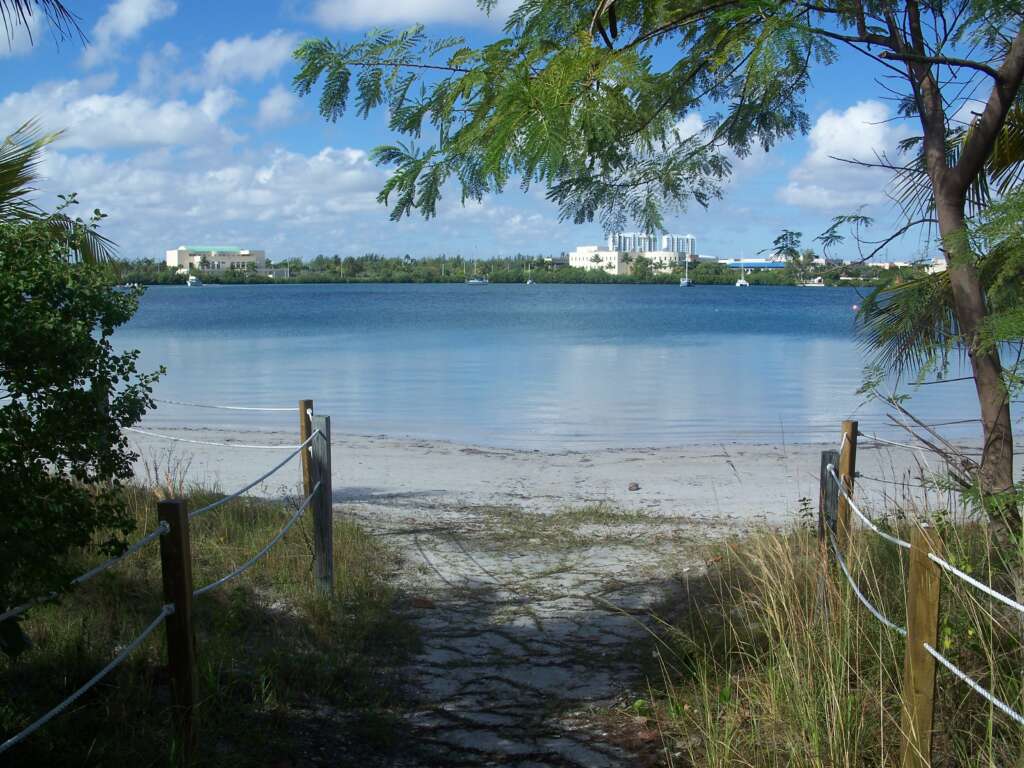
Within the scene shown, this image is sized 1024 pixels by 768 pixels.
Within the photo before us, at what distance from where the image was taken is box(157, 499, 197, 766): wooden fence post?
3865 mm

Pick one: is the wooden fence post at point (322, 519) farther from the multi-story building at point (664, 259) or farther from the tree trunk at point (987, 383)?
the tree trunk at point (987, 383)

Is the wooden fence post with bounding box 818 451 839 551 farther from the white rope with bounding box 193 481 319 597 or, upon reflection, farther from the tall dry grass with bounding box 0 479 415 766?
the white rope with bounding box 193 481 319 597

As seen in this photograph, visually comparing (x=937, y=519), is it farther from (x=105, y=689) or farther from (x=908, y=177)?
(x=105, y=689)

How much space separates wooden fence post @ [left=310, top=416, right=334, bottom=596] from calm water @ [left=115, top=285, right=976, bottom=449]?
550 cm

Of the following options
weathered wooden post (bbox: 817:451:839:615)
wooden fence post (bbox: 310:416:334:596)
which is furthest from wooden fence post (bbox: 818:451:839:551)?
wooden fence post (bbox: 310:416:334:596)

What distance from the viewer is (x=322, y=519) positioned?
6.26m

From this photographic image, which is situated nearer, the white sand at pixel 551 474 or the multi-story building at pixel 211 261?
the white sand at pixel 551 474

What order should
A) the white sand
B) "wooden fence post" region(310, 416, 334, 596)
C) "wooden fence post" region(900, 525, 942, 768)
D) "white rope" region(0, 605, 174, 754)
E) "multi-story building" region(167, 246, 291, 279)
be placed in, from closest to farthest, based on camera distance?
"white rope" region(0, 605, 174, 754), "wooden fence post" region(900, 525, 942, 768), "wooden fence post" region(310, 416, 334, 596), the white sand, "multi-story building" region(167, 246, 291, 279)

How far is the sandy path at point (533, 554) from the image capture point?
4613mm

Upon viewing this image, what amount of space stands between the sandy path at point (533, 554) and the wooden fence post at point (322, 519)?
61 centimetres

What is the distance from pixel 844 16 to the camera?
262 inches

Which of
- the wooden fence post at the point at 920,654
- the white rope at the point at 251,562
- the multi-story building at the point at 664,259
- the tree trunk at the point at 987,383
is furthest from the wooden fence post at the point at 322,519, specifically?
the tree trunk at the point at 987,383

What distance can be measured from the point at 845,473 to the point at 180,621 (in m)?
4.55

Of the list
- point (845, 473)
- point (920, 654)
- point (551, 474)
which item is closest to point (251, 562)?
point (920, 654)
